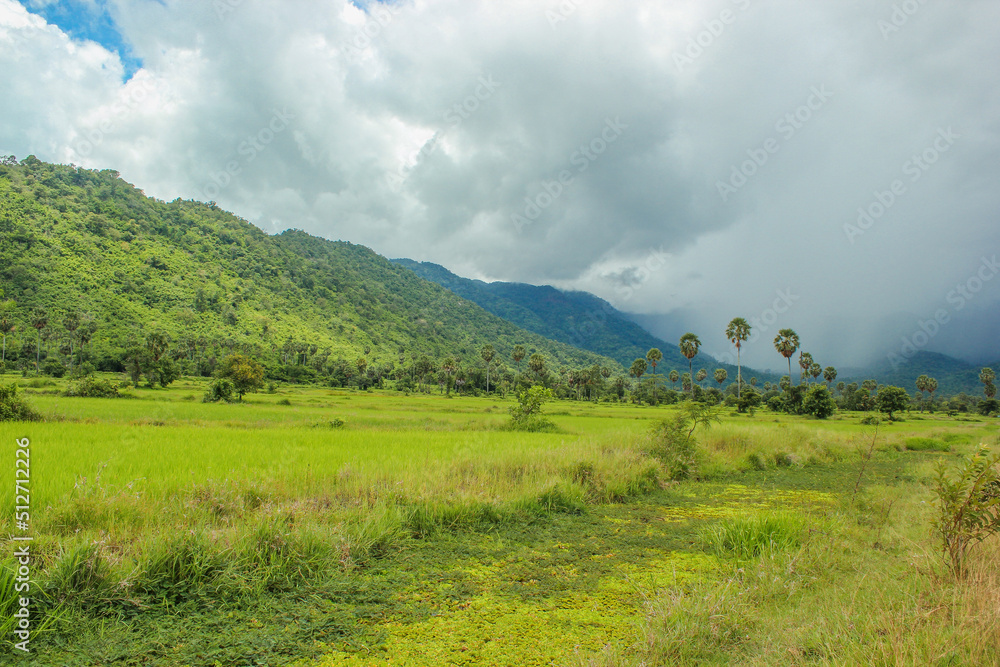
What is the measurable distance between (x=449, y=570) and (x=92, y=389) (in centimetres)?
4051

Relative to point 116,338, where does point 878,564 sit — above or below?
below

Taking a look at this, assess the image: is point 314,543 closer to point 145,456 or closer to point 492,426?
point 145,456

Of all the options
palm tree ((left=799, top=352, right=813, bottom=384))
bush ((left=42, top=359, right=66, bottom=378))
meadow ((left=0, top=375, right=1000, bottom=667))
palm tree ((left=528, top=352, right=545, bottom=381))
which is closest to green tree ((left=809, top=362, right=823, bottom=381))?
palm tree ((left=799, top=352, right=813, bottom=384))

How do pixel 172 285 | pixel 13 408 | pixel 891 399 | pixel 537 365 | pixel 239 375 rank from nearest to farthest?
1. pixel 13 408
2. pixel 239 375
3. pixel 891 399
4. pixel 537 365
5. pixel 172 285

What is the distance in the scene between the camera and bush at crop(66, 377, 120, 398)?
108 feet

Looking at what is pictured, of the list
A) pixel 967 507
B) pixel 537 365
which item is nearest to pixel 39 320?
pixel 537 365

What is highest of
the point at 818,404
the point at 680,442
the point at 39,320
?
the point at 39,320

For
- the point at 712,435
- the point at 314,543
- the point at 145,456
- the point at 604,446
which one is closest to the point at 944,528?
the point at 314,543

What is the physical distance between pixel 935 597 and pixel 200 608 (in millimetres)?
7447

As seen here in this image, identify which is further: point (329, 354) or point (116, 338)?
point (329, 354)

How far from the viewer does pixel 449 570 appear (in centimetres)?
623

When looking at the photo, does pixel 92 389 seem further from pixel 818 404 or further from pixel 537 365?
pixel 818 404

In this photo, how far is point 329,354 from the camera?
3920 inches

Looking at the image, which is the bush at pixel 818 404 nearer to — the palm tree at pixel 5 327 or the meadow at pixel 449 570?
the meadow at pixel 449 570
